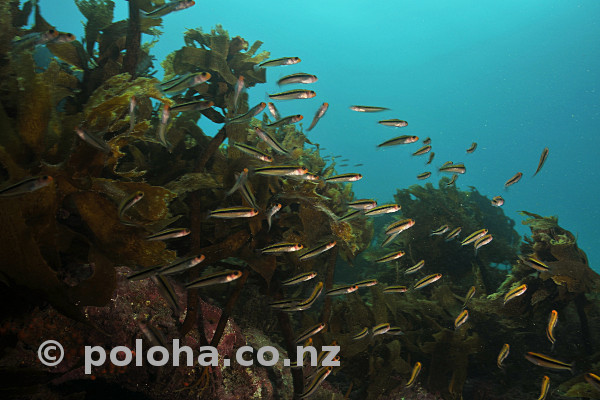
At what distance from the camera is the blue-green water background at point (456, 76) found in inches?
4220

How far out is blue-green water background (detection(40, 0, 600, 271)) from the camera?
352 feet

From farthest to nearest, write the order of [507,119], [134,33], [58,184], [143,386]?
[507,119]
[134,33]
[143,386]
[58,184]

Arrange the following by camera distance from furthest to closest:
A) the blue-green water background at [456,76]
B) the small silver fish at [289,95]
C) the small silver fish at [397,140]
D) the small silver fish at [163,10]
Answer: the blue-green water background at [456,76] < the small silver fish at [397,140] < the small silver fish at [289,95] < the small silver fish at [163,10]

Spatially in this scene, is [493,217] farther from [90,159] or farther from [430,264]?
[90,159]

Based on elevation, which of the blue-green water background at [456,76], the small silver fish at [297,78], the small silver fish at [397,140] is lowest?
the small silver fish at [397,140]

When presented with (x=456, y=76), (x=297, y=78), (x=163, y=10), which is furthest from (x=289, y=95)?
(x=456, y=76)

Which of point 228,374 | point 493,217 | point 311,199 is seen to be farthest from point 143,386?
point 493,217

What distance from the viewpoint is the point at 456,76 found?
140 metres

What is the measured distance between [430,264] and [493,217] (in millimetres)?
5462

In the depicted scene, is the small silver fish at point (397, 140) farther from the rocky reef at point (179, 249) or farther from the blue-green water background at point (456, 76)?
the blue-green water background at point (456, 76)

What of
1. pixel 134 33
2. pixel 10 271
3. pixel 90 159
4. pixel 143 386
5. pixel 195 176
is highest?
pixel 134 33

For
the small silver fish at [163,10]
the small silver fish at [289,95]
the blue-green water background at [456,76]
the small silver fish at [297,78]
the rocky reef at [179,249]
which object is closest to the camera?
the rocky reef at [179,249]

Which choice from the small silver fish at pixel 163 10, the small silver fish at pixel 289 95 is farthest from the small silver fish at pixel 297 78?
the small silver fish at pixel 163 10

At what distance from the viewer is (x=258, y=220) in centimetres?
337
